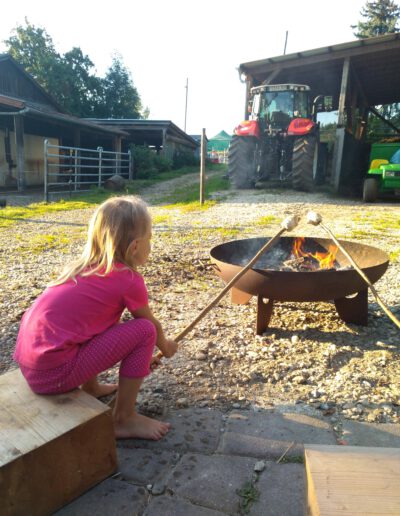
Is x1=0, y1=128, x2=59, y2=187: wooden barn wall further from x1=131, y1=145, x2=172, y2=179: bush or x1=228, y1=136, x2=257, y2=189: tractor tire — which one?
x1=228, y1=136, x2=257, y2=189: tractor tire

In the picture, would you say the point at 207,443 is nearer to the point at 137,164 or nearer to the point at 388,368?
the point at 388,368

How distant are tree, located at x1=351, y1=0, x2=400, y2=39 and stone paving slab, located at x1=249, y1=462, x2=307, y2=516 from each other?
41183 mm

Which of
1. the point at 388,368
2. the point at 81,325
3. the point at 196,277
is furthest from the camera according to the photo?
the point at 196,277

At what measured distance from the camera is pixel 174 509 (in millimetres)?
1554

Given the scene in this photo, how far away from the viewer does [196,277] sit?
4.36 m

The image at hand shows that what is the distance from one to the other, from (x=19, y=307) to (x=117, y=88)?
122ft

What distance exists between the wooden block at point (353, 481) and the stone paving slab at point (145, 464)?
2.40 feet

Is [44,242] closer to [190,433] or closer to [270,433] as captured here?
[190,433]

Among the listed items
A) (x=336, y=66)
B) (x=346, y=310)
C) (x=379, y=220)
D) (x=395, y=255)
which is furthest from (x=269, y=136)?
(x=346, y=310)

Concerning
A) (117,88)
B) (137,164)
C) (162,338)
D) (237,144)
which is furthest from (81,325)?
(117,88)

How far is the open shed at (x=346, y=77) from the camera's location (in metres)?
11.9

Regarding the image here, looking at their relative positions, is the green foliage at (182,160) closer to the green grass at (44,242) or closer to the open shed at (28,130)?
the open shed at (28,130)

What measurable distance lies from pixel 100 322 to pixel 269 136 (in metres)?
11.3

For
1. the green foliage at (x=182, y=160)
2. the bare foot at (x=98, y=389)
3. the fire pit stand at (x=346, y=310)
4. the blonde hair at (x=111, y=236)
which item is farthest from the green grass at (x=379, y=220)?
the green foliage at (x=182, y=160)
